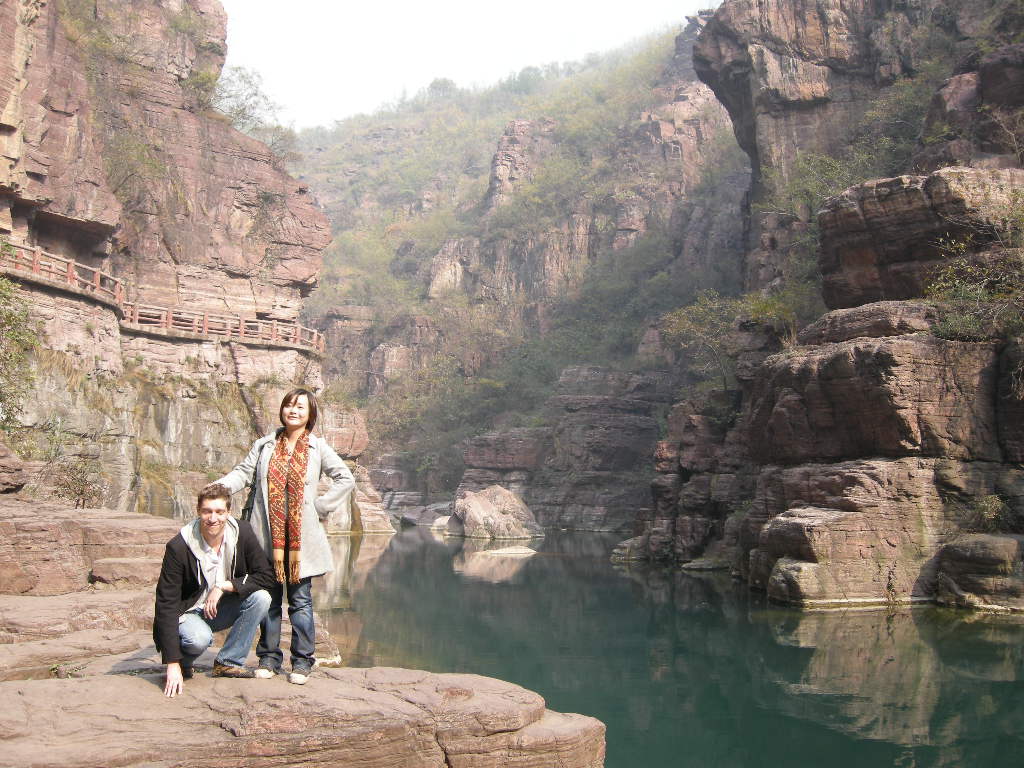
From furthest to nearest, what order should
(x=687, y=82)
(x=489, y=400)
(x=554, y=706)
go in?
(x=687, y=82) → (x=489, y=400) → (x=554, y=706)

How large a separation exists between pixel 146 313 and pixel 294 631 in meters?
27.7

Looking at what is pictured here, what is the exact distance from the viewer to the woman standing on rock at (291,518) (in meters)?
5.81

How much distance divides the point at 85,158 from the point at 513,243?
4521 centimetres

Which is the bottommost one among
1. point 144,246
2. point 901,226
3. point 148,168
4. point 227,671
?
point 227,671

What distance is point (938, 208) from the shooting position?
63.0 ft

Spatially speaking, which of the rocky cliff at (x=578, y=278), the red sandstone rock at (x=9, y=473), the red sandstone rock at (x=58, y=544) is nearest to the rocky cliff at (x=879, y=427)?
the red sandstone rock at (x=58, y=544)

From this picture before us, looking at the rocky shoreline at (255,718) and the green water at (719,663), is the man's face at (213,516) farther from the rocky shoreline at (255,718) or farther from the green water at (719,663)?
the green water at (719,663)

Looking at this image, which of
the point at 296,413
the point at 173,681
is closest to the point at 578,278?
the point at 296,413

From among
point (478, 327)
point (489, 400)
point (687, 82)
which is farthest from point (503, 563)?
point (687, 82)

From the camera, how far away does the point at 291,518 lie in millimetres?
5820

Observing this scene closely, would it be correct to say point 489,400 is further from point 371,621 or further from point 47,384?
point 371,621

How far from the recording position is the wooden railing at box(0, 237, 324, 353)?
24.1 metres

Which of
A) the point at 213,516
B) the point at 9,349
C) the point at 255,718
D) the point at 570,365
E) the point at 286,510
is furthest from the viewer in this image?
the point at 570,365

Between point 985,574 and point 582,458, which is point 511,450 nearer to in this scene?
point 582,458
